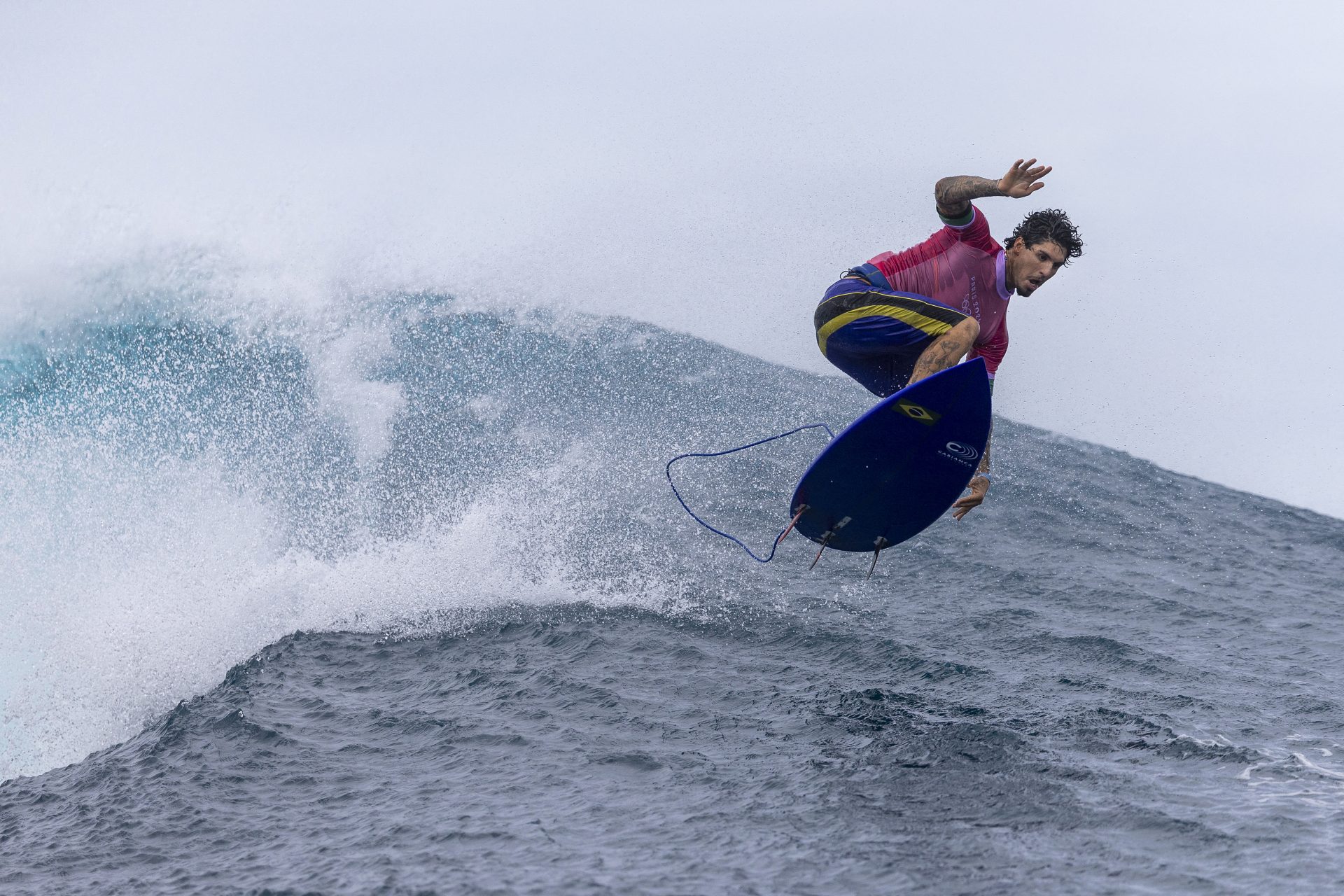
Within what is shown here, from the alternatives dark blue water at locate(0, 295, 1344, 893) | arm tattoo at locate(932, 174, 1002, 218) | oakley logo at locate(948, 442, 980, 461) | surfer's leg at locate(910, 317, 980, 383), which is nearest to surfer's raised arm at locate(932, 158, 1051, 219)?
arm tattoo at locate(932, 174, 1002, 218)

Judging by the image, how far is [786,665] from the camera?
8305 mm

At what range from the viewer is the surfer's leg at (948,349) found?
696cm

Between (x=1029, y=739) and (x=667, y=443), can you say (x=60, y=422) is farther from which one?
(x=1029, y=739)

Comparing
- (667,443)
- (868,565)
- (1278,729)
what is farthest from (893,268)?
(667,443)

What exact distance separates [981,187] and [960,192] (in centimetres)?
19

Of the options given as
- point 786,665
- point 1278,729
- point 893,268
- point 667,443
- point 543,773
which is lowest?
point 543,773

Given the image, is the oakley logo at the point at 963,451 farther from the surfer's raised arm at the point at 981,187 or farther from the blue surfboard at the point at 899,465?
the surfer's raised arm at the point at 981,187

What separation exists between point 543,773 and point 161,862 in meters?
2.13

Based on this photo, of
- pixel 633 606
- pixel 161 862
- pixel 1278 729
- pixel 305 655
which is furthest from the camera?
pixel 633 606

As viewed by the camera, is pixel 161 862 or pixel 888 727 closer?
pixel 161 862

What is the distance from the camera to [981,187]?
6578mm

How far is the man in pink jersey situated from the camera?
278 inches

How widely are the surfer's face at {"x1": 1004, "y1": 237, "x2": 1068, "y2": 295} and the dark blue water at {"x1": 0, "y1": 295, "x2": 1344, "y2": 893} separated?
10.4 feet

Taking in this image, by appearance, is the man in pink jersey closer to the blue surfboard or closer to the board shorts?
the board shorts
